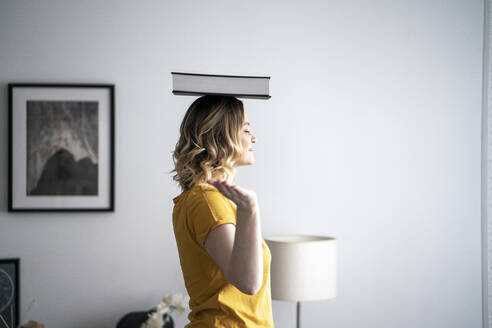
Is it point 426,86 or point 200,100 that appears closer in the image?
point 200,100

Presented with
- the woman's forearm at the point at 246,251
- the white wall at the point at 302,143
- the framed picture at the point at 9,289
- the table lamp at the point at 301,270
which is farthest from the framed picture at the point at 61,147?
the woman's forearm at the point at 246,251

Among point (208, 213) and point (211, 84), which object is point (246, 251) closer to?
point (208, 213)

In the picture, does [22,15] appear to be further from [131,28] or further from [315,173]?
[315,173]

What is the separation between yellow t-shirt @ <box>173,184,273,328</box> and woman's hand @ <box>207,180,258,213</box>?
12 centimetres

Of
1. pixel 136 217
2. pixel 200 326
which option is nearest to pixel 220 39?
pixel 136 217

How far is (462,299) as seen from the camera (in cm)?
247

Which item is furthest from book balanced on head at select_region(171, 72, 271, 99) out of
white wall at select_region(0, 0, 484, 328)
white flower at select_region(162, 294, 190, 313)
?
white wall at select_region(0, 0, 484, 328)

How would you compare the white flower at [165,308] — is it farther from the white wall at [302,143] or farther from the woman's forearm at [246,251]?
the white wall at [302,143]

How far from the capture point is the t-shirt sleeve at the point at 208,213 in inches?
42.8

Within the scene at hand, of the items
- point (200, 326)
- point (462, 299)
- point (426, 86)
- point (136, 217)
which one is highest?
point (426, 86)

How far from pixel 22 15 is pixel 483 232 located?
272 cm

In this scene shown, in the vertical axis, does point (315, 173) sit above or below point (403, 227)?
above

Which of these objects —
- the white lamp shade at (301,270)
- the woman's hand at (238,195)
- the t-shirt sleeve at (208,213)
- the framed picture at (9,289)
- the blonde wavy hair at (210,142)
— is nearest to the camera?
the woman's hand at (238,195)

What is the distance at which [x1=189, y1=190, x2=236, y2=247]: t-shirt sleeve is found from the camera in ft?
3.57
